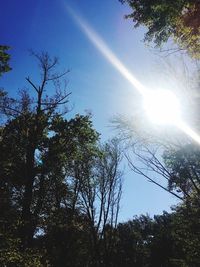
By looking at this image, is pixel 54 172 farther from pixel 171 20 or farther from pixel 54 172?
pixel 171 20

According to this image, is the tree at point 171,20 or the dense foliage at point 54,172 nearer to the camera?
the tree at point 171,20

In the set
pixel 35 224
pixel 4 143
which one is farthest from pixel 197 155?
pixel 4 143

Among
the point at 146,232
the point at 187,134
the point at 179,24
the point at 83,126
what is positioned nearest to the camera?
the point at 179,24

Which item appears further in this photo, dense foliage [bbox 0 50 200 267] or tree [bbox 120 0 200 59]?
dense foliage [bbox 0 50 200 267]

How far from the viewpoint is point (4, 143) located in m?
17.8

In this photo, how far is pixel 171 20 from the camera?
366 inches

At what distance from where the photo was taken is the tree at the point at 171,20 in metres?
8.73

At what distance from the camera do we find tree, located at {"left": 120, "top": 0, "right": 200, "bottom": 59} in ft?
28.6

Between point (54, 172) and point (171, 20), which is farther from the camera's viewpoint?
point (54, 172)

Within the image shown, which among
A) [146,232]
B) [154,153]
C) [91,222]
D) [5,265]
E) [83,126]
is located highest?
[146,232]

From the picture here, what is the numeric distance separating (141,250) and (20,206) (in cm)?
4419

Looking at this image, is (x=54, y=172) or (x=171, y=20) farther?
(x=54, y=172)

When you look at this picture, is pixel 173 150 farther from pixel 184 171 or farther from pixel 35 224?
pixel 35 224

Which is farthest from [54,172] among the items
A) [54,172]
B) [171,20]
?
[171,20]
